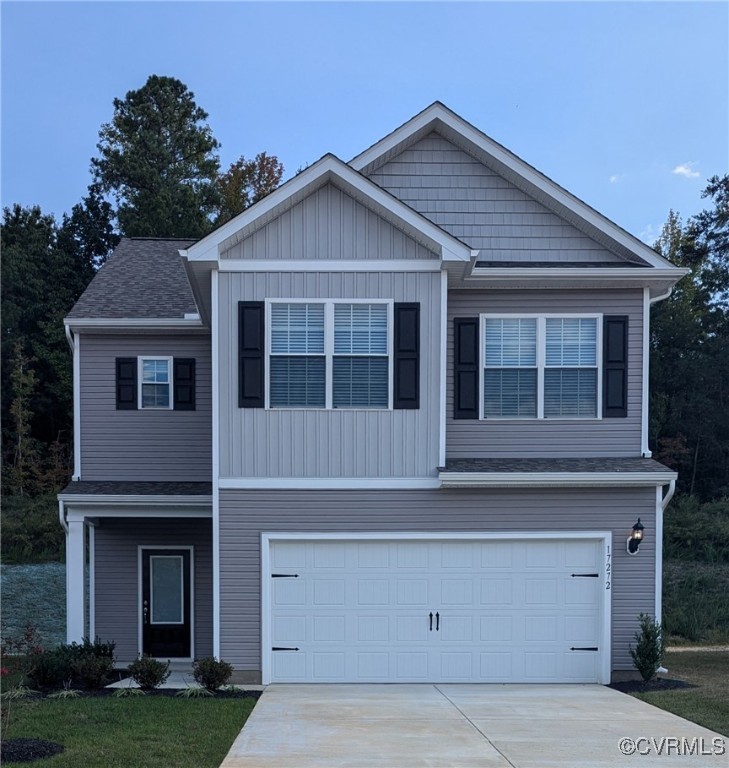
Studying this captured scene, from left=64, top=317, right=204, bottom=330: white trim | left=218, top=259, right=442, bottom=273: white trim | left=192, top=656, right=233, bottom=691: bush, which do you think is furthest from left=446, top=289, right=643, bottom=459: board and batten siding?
left=64, top=317, right=204, bottom=330: white trim

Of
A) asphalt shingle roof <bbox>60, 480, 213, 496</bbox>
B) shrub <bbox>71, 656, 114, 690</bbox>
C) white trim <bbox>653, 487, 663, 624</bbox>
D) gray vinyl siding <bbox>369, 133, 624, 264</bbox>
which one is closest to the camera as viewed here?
shrub <bbox>71, 656, 114, 690</bbox>

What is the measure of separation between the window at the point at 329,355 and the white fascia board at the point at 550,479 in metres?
1.41

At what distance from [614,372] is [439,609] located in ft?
13.3

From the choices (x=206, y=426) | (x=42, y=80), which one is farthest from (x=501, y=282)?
(x=42, y=80)

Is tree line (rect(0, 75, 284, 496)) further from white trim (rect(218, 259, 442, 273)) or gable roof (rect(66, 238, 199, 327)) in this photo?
white trim (rect(218, 259, 442, 273))

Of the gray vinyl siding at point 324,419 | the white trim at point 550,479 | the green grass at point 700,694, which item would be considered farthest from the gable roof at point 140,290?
the green grass at point 700,694

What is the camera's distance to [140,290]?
15.7m

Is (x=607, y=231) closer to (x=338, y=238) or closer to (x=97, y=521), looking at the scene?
(x=338, y=238)

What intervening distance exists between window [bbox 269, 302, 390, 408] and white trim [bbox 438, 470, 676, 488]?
141 centimetres

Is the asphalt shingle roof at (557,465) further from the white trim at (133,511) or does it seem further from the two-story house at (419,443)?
the white trim at (133,511)

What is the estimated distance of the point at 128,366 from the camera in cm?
1468

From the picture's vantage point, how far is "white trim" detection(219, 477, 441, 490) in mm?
11953

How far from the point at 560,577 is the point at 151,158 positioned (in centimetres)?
2703

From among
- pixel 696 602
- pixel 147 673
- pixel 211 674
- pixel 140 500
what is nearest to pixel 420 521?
pixel 211 674
